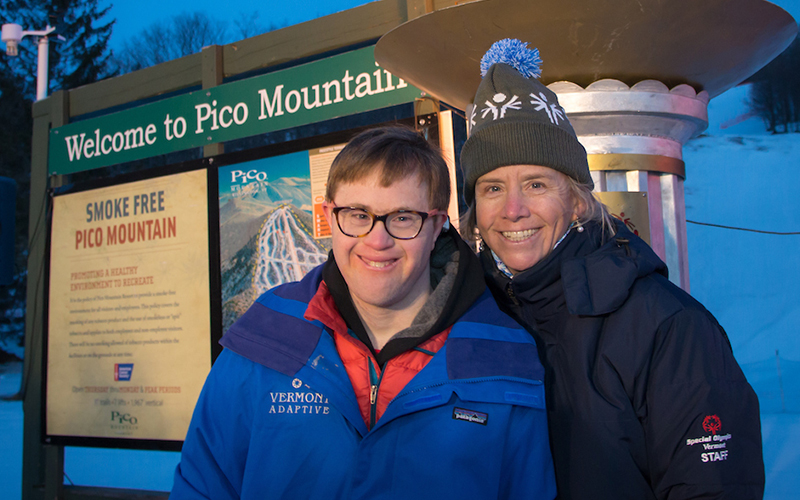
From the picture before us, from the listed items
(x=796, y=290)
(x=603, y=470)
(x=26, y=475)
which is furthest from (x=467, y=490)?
(x=796, y=290)

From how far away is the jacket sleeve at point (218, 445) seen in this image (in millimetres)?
1464

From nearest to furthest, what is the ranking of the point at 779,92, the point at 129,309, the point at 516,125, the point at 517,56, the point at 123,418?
the point at 516,125 → the point at 517,56 → the point at 123,418 → the point at 129,309 → the point at 779,92

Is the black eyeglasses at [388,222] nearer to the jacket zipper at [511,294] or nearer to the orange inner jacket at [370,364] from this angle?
the orange inner jacket at [370,364]

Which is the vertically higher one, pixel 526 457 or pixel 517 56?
pixel 517 56

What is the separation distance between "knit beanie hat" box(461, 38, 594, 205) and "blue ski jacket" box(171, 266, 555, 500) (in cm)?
46

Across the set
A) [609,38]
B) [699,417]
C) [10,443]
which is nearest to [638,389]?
[699,417]

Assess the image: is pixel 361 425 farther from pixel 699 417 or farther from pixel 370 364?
pixel 699 417

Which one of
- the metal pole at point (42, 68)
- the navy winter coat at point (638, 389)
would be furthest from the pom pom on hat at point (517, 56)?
the metal pole at point (42, 68)

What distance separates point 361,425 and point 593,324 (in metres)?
0.62

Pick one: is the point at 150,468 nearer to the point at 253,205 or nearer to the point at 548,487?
the point at 253,205

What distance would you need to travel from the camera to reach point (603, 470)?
1.35 meters

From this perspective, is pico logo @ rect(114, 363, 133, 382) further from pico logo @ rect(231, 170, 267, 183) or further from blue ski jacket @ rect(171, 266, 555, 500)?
blue ski jacket @ rect(171, 266, 555, 500)

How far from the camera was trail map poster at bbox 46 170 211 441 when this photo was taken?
3.78 meters

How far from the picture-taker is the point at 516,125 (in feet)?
5.42
